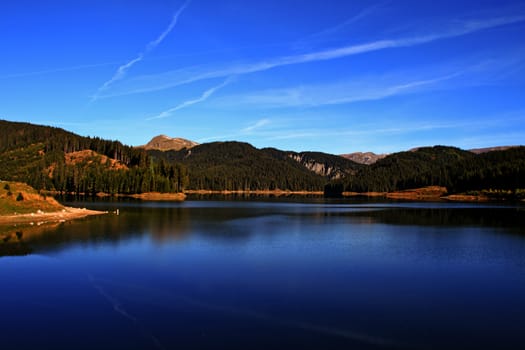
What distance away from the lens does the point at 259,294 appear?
21.4m

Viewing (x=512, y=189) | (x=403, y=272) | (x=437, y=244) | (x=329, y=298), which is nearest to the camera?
(x=329, y=298)

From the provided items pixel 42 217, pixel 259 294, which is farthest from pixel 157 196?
pixel 259 294

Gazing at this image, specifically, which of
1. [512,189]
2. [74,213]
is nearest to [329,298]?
[74,213]

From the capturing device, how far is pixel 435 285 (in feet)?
77.4

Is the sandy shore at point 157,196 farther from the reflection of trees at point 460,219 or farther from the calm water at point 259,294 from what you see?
the calm water at point 259,294

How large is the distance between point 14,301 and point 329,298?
14.7 m

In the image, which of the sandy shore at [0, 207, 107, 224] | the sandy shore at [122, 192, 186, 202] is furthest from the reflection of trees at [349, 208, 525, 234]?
the sandy shore at [122, 192, 186, 202]

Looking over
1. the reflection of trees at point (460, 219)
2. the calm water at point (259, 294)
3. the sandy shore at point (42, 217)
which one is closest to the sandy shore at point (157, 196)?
the sandy shore at point (42, 217)

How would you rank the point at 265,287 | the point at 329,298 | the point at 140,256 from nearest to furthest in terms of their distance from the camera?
the point at 329,298, the point at 265,287, the point at 140,256

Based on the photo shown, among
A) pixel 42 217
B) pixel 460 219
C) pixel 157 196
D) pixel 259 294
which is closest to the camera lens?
pixel 259 294

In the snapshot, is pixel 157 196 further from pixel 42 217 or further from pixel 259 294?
pixel 259 294

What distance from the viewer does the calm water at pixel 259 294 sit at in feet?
51.0

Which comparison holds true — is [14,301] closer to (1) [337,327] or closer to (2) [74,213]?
(1) [337,327]

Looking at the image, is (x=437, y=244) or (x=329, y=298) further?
(x=437, y=244)
